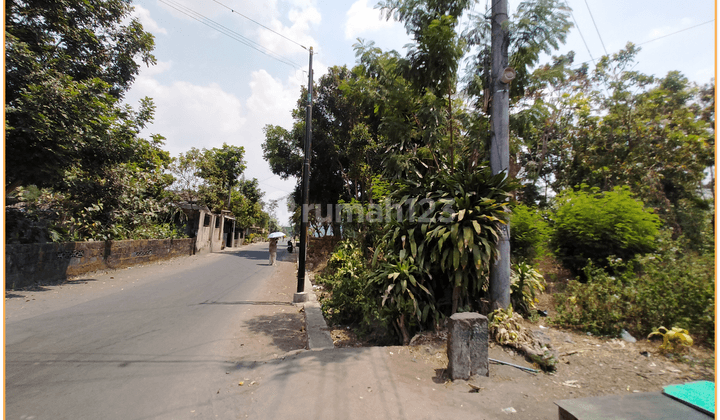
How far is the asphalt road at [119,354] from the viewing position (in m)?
3.28

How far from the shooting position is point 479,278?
482 centimetres

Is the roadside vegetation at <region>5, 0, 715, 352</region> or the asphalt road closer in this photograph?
the asphalt road

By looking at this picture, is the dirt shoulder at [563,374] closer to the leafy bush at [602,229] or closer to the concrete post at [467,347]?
the concrete post at [467,347]

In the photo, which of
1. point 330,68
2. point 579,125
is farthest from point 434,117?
point 330,68

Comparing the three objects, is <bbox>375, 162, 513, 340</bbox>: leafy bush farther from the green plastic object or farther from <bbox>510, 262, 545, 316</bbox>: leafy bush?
the green plastic object

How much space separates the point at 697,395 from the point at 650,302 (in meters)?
2.04

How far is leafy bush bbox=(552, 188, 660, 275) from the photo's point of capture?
21.6 feet

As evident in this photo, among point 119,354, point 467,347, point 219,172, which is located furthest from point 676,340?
point 219,172

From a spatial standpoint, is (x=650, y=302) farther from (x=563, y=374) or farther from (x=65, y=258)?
(x=65, y=258)

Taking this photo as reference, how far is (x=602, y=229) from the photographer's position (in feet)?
22.7

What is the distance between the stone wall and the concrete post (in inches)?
391

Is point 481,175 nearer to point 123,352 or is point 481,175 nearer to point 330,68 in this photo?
point 123,352

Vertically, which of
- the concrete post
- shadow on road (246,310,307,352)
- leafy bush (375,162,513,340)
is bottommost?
shadow on road (246,310,307,352)

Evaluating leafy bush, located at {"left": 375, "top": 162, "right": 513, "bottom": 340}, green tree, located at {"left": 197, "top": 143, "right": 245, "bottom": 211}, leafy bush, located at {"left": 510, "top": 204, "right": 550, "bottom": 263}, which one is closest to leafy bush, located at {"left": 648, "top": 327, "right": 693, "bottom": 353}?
leafy bush, located at {"left": 375, "top": 162, "right": 513, "bottom": 340}
